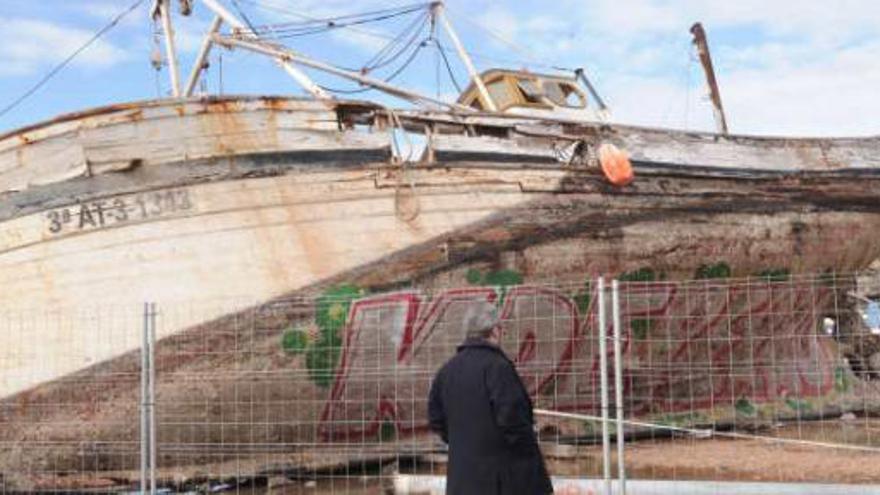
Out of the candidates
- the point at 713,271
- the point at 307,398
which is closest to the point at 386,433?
the point at 307,398

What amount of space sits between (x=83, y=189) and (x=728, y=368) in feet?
26.6

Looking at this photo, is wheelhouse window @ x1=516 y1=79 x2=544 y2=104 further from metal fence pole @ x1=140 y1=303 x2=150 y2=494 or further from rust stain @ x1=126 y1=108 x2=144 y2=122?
metal fence pole @ x1=140 y1=303 x2=150 y2=494

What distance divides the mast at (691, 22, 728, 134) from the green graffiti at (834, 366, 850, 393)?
14.2ft

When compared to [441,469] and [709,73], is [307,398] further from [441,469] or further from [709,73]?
[709,73]

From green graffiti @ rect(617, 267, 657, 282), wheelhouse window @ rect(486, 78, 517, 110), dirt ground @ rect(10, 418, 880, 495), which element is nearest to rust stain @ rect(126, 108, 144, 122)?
dirt ground @ rect(10, 418, 880, 495)

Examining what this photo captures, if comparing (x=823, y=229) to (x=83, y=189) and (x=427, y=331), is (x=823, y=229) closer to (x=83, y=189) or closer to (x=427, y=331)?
(x=427, y=331)

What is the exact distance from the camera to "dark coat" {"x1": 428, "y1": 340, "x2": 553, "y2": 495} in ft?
16.3

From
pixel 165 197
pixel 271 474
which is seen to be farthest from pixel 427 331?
pixel 165 197

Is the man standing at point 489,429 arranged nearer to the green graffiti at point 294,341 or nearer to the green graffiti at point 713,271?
the green graffiti at point 294,341

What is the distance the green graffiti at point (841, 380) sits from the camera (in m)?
14.6

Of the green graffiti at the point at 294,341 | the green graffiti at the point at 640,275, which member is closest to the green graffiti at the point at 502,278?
the green graffiti at the point at 640,275

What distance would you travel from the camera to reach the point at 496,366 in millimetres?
5074

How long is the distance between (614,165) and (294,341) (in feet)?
13.6

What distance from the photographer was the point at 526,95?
14828mm
